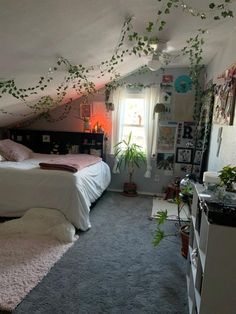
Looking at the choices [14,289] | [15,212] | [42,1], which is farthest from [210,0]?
[15,212]

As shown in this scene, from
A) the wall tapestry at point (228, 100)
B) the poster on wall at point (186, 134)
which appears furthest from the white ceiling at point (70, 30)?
the poster on wall at point (186, 134)

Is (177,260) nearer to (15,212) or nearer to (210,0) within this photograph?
(15,212)

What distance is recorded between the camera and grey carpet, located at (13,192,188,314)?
1837mm

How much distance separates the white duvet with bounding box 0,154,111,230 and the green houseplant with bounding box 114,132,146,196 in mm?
1487

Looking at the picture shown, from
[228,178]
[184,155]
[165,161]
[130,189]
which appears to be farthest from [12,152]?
[228,178]

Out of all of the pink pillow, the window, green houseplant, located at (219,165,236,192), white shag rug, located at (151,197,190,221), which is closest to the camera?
green houseplant, located at (219,165,236,192)

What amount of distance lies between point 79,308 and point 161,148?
3.21 m

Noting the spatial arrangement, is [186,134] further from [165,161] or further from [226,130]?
[226,130]

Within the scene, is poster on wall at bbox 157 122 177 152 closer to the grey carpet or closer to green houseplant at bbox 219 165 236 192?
the grey carpet

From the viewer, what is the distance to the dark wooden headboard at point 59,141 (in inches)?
179

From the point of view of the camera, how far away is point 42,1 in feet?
4.64

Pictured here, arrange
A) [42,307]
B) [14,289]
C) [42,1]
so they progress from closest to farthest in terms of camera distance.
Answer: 1. [42,1]
2. [42,307]
3. [14,289]

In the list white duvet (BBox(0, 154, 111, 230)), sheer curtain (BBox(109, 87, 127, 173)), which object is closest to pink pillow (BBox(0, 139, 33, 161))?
white duvet (BBox(0, 154, 111, 230))

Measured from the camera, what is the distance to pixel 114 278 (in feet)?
7.11
